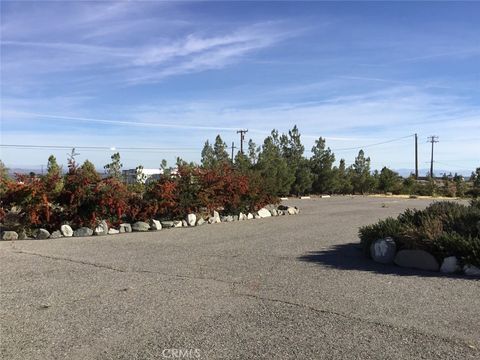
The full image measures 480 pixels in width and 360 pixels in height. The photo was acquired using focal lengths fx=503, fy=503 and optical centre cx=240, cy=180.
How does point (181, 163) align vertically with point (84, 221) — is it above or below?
above

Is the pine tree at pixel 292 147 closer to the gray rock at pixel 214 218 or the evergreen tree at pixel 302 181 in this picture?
the evergreen tree at pixel 302 181

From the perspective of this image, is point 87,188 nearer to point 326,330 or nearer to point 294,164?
point 326,330

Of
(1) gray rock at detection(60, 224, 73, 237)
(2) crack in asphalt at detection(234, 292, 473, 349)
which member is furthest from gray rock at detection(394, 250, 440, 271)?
(1) gray rock at detection(60, 224, 73, 237)

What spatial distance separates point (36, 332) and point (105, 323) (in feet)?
2.19

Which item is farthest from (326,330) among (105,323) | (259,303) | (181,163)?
(181,163)

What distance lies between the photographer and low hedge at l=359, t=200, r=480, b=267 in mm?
7852

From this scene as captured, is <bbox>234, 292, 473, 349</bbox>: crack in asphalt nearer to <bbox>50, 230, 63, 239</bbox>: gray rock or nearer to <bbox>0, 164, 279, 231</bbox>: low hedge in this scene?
<bbox>50, 230, 63, 239</bbox>: gray rock

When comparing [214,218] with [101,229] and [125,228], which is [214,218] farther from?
[101,229]

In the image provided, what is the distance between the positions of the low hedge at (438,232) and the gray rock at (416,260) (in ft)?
0.50

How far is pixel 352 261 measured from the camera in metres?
8.88

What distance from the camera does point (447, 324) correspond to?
5.23 m

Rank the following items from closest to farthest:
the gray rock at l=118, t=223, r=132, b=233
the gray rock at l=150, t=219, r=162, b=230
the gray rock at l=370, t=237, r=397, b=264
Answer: the gray rock at l=370, t=237, r=397, b=264, the gray rock at l=118, t=223, r=132, b=233, the gray rock at l=150, t=219, r=162, b=230

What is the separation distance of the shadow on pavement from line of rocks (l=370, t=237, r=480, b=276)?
0.42 ft

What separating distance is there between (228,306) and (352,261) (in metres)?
3.66
